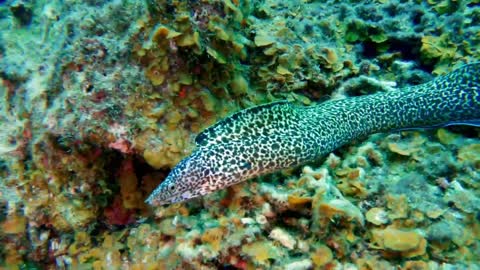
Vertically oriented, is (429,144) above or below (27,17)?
below

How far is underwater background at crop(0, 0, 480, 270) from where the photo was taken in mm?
2928

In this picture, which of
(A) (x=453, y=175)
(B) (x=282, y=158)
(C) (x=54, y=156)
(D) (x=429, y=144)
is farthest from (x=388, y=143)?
(C) (x=54, y=156)

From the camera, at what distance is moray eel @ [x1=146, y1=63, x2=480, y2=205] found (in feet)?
11.3

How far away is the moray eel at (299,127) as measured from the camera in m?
3.44

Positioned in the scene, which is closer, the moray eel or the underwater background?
the underwater background

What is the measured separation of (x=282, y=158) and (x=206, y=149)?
907mm

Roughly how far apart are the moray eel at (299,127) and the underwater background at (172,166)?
0.21 m

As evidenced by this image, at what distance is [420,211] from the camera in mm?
3031

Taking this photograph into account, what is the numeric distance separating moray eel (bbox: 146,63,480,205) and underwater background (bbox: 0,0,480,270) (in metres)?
0.21

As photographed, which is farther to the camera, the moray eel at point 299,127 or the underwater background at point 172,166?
the moray eel at point 299,127

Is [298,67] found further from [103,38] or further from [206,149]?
[103,38]

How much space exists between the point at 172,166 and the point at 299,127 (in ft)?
5.42

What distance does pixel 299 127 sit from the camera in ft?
13.0

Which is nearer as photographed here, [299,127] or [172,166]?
[172,166]
